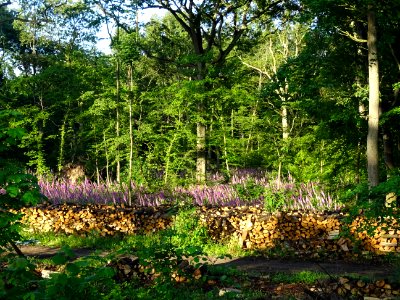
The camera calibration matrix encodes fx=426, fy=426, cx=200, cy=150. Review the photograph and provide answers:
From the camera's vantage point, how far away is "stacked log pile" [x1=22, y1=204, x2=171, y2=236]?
10.3 meters

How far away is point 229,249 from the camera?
8.74 metres

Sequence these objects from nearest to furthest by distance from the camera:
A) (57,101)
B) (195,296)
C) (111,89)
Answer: (195,296) < (111,89) < (57,101)

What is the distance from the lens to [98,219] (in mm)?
10609

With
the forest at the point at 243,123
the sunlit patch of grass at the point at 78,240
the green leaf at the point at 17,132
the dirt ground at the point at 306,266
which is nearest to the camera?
the green leaf at the point at 17,132

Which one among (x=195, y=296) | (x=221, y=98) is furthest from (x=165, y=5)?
(x=195, y=296)

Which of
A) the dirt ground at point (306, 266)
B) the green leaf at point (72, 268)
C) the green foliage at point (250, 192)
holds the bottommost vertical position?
the dirt ground at point (306, 266)

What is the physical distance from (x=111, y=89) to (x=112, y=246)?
573 centimetres

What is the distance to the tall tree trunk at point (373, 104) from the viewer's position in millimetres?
8453

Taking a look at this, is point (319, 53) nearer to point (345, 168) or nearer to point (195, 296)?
point (345, 168)

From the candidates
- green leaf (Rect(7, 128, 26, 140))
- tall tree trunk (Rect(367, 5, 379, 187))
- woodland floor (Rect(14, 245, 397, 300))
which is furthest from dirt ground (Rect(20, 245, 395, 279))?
green leaf (Rect(7, 128, 26, 140))

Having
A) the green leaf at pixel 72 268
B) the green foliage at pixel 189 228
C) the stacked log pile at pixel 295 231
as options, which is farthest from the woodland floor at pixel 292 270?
the green leaf at pixel 72 268

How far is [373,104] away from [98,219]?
22.5ft

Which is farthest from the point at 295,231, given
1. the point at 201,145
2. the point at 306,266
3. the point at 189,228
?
the point at 201,145

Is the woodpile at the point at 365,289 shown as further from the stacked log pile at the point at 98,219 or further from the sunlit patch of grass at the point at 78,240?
the stacked log pile at the point at 98,219
